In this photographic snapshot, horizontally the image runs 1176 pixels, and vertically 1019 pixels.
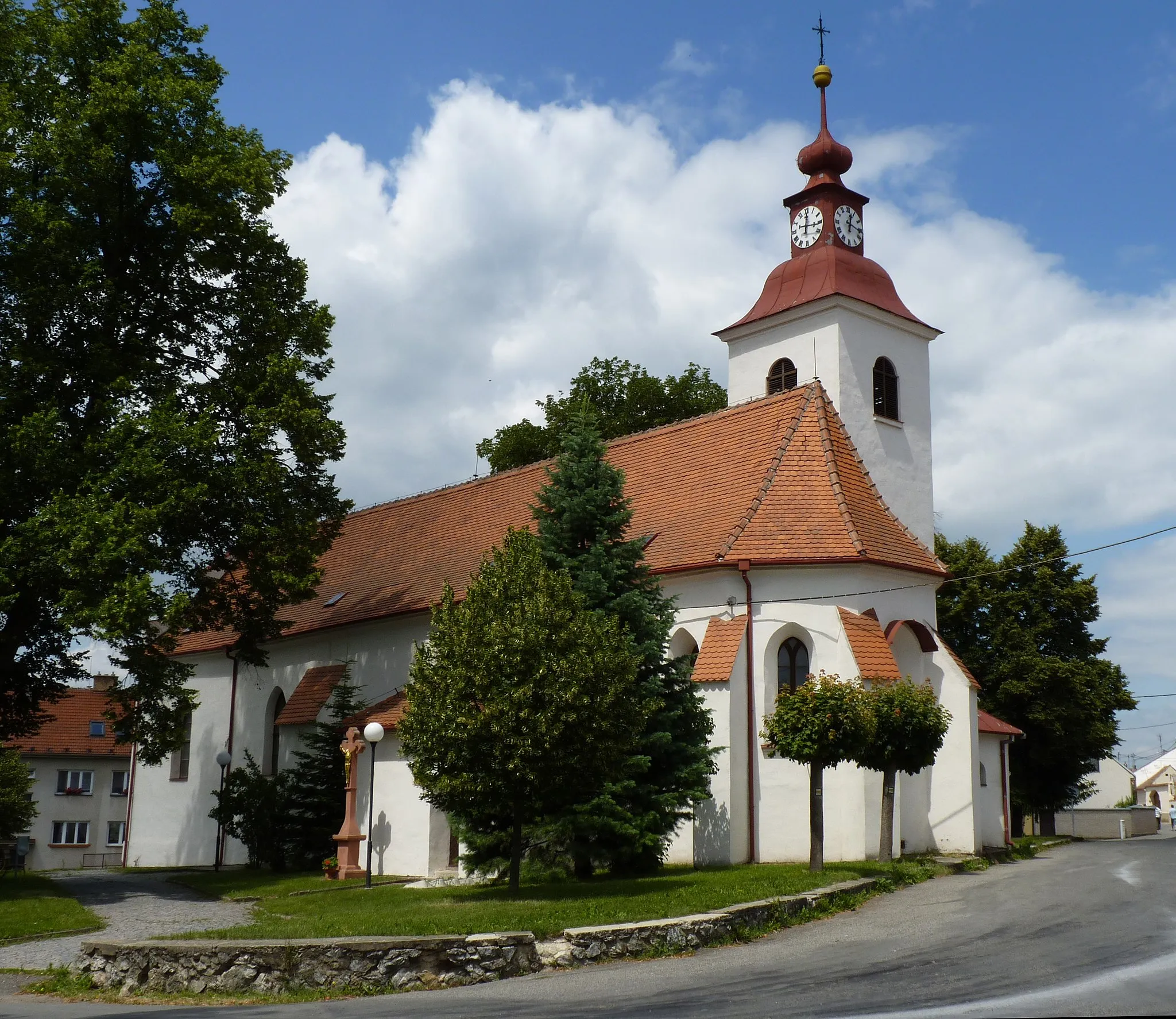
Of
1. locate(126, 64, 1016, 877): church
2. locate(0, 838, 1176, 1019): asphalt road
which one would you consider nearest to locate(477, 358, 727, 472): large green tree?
locate(126, 64, 1016, 877): church

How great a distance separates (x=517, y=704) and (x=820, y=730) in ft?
16.7

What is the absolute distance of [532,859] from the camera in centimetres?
1864

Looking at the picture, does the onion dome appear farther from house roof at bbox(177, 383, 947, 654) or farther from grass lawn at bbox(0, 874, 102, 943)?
grass lawn at bbox(0, 874, 102, 943)

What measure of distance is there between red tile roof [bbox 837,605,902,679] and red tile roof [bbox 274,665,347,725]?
496 inches

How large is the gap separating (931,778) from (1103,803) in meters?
61.7

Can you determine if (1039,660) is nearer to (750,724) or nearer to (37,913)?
(750,724)

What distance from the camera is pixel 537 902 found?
15.2 meters

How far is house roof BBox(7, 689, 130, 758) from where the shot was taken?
49250mm

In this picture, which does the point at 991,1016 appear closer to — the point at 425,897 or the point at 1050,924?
the point at 1050,924

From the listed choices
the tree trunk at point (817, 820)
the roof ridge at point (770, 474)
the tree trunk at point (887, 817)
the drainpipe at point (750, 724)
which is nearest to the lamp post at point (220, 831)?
the drainpipe at point (750, 724)

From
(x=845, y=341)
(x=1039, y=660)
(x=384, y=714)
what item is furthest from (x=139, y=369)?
(x=1039, y=660)

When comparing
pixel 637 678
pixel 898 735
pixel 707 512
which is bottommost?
pixel 898 735

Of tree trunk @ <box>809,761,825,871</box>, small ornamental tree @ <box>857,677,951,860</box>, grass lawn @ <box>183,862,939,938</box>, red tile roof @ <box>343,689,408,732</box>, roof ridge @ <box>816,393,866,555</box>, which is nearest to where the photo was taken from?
grass lawn @ <box>183,862,939,938</box>

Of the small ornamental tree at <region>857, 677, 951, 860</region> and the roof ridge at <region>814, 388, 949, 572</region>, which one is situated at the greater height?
the roof ridge at <region>814, 388, 949, 572</region>
